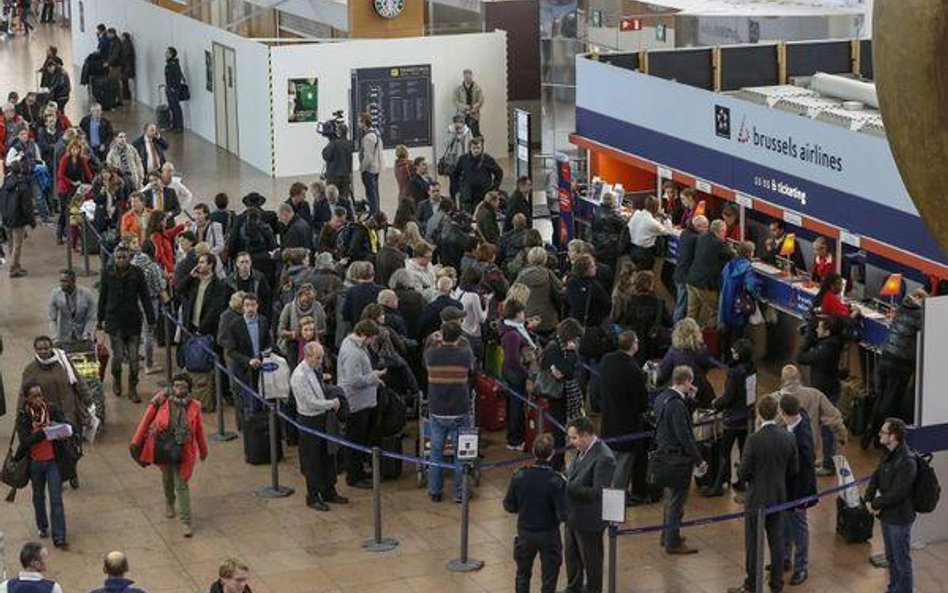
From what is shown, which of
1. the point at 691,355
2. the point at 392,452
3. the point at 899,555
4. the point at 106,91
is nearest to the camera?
the point at 899,555

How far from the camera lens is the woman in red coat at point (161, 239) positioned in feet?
55.2

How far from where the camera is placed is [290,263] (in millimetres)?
15227

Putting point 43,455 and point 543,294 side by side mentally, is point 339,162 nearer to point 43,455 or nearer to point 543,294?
point 543,294

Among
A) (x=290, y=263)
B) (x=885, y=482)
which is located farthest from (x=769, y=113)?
(x=885, y=482)

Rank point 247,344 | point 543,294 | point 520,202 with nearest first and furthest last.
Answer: point 247,344, point 543,294, point 520,202

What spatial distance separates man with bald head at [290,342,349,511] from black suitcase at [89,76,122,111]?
871 inches

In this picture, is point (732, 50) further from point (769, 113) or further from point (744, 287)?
point (744, 287)

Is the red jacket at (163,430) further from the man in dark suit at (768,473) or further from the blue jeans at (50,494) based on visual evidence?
the man in dark suit at (768,473)

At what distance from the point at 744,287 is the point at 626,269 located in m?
1.18

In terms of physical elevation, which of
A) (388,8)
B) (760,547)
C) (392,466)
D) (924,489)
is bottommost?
(392,466)

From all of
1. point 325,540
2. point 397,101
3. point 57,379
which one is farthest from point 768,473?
point 397,101

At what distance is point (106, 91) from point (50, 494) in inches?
899

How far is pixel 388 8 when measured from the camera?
27234mm

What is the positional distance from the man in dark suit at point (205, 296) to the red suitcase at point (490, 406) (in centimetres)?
232
